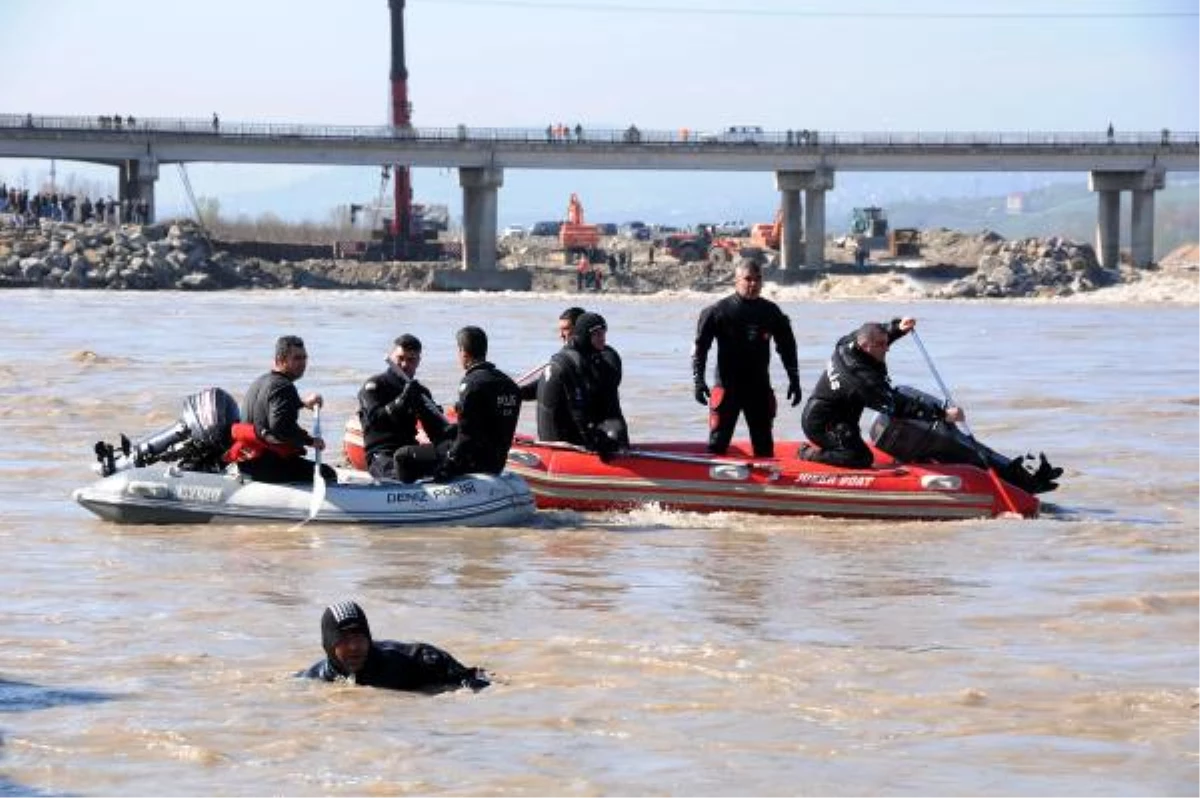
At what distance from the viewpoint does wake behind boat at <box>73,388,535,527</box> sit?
51.0 feet

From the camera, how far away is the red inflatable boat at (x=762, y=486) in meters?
16.2

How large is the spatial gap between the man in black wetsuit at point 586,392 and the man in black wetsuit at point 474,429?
514mm

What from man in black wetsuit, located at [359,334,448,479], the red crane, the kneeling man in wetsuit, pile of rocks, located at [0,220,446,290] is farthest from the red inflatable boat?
the red crane

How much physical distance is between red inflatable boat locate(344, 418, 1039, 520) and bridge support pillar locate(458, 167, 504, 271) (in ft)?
221

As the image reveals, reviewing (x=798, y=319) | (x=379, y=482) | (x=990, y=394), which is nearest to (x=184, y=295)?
(x=798, y=319)

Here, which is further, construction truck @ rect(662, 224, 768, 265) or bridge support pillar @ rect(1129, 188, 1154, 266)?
construction truck @ rect(662, 224, 768, 265)

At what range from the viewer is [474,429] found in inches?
619

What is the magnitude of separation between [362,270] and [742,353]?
222 ft

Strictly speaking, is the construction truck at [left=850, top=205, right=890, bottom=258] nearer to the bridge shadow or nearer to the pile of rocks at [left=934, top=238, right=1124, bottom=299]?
the pile of rocks at [left=934, top=238, right=1124, bottom=299]

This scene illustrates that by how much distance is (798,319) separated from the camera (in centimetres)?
5653

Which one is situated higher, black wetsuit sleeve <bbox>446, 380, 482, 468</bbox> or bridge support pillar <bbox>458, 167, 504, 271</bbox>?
bridge support pillar <bbox>458, 167, 504, 271</bbox>

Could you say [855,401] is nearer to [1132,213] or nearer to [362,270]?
[362,270]

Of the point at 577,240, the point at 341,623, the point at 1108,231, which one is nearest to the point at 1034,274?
the point at 1108,231

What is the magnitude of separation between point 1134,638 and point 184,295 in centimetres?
5853
